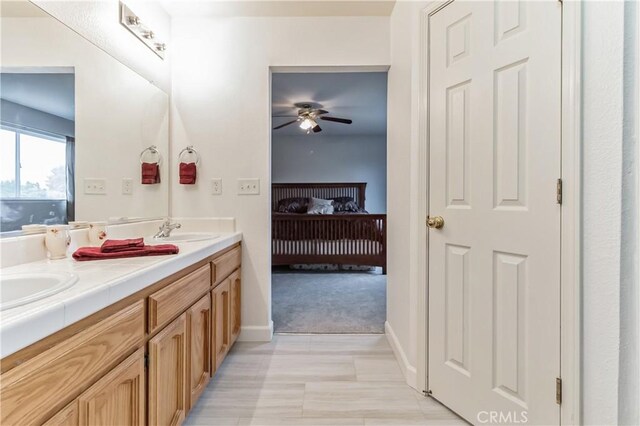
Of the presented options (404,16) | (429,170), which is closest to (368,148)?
(404,16)

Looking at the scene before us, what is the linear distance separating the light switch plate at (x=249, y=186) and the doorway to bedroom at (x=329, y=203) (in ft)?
3.80

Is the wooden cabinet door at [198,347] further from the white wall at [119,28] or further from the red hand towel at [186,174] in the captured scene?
the white wall at [119,28]

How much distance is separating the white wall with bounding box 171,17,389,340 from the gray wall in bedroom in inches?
167

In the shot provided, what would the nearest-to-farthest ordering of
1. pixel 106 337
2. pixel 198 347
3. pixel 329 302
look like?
1. pixel 106 337
2. pixel 198 347
3. pixel 329 302

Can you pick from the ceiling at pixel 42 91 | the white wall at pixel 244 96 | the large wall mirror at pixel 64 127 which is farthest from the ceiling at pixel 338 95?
the ceiling at pixel 42 91

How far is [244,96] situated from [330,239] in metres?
2.63

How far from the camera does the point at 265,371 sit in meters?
1.86

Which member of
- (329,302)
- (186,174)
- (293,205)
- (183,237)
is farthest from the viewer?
(293,205)

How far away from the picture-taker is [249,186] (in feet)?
7.43

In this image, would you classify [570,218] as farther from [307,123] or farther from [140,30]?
[307,123]

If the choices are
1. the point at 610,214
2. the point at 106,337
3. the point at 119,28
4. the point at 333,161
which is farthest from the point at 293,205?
the point at 610,214

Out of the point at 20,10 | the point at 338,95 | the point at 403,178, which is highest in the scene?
the point at 338,95

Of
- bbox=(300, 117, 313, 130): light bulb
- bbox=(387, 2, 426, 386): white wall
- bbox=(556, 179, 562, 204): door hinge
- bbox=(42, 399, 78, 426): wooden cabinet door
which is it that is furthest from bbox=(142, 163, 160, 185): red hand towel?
bbox=(300, 117, 313, 130): light bulb

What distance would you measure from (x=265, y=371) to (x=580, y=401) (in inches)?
60.1
